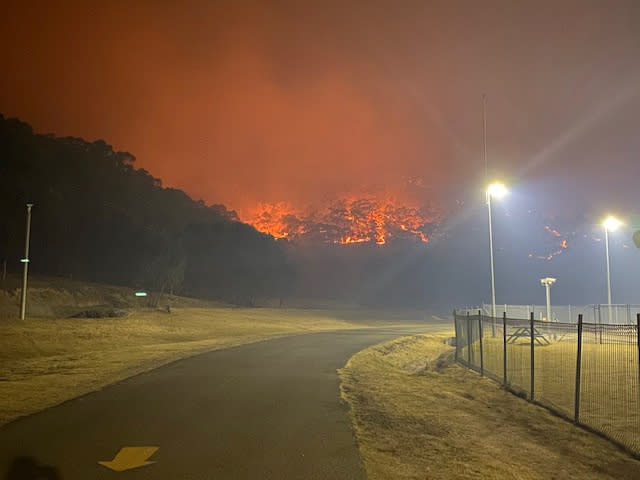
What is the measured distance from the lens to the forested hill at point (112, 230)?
5966 centimetres

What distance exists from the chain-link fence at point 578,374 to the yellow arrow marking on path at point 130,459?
8023mm

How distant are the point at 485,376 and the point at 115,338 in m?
22.0

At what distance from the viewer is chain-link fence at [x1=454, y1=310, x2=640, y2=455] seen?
1246 cm

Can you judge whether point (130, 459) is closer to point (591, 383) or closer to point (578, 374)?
point (578, 374)

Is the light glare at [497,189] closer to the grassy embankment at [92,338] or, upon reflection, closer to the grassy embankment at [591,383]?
the grassy embankment at [591,383]

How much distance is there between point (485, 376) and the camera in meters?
19.9

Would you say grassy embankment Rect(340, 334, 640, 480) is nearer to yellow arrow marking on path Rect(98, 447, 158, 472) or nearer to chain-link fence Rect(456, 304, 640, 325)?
yellow arrow marking on path Rect(98, 447, 158, 472)

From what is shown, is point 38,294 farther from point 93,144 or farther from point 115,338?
point 93,144

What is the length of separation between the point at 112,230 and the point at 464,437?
68880mm

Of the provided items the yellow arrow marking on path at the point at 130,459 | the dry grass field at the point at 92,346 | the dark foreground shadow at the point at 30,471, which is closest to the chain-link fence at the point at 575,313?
the dry grass field at the point at 92,346

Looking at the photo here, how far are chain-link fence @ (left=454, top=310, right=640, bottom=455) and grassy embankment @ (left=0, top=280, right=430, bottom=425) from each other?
10977mm

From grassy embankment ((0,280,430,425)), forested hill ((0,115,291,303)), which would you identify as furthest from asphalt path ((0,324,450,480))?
forested hill ((0,115,291,303))

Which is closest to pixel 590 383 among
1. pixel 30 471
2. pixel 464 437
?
pixel 464 437

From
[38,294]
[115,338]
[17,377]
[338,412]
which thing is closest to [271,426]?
[338,412]
